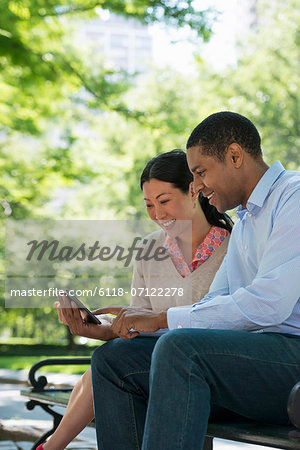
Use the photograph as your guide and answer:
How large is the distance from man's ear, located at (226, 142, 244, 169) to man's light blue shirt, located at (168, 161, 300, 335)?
0.37 ft

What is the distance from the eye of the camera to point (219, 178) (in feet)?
7.91

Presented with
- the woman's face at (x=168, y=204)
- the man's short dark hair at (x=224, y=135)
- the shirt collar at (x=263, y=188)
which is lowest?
the woman's face at (x=168, y=204)

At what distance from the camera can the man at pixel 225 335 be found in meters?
1.87

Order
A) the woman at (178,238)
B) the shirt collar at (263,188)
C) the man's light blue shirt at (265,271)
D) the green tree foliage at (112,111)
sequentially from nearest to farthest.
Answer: the man's light blue shirt at (265,271) → the shirt collar at (263,188) → the woman at (178,238) → the green tree foliage at (112,111)

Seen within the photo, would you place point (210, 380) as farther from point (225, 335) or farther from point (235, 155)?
point (235, 155)

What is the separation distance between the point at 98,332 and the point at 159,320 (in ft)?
1.78

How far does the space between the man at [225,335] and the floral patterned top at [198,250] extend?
1.99 ft

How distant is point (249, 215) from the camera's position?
7.95ft

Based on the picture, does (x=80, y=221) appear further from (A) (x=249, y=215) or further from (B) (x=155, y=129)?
(A) (x=249, y=215)

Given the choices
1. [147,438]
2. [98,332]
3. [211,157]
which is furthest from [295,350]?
[98,332]

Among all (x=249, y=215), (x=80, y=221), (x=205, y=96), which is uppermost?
(x=249, y=215)

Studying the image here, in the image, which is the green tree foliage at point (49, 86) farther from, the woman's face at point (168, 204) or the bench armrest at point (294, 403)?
the bench armrest at point (294, 403)

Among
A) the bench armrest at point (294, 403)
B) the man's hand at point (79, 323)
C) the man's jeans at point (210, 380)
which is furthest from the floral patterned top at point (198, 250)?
the bench armrest at point (294, 403)


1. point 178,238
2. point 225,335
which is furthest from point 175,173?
point 225,335
